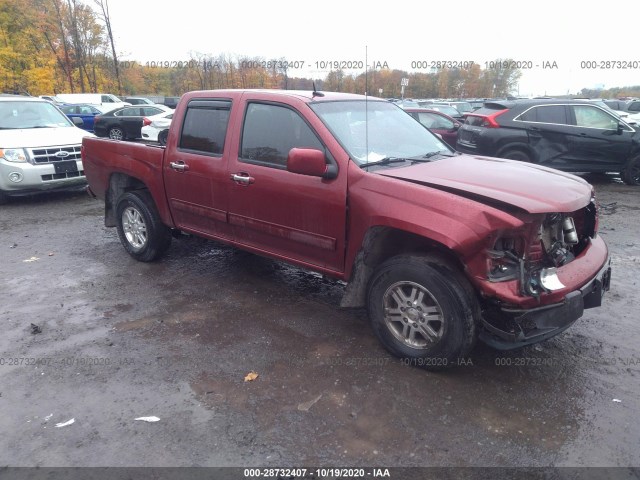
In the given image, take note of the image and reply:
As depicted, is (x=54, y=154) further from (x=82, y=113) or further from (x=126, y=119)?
(x=82, y=113)

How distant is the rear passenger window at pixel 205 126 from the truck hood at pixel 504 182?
173 cm

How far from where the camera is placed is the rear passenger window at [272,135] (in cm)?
396

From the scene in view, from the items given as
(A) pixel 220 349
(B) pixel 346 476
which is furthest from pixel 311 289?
(B) pixel 346 476

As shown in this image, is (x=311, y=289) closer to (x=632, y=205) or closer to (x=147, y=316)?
(x=147, y=316)

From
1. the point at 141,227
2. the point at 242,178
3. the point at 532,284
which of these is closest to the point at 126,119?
the point at 141,227

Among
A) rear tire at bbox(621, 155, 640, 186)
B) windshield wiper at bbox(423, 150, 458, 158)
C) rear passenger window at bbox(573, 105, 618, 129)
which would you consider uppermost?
windshield wiper at bbox(423, 150, 458, 158)

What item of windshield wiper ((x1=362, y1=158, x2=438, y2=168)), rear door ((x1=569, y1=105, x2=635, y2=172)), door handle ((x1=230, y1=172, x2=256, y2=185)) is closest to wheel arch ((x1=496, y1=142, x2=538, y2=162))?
rear door ((x1=569, y1=105, x2=635, y2=172))

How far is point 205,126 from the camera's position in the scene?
4.70 m

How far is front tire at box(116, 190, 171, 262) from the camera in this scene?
17.7ft

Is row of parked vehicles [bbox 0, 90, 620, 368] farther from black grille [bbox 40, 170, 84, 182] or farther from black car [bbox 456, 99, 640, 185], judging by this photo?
black car [bbox 456, 99, 640, 185]

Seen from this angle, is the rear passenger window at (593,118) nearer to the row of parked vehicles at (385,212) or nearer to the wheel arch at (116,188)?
the row of parked vehicles at (385,212)

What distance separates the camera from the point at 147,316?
4.35m

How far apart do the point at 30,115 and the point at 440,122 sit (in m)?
9.07

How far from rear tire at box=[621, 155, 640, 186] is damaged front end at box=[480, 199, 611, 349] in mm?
8192
